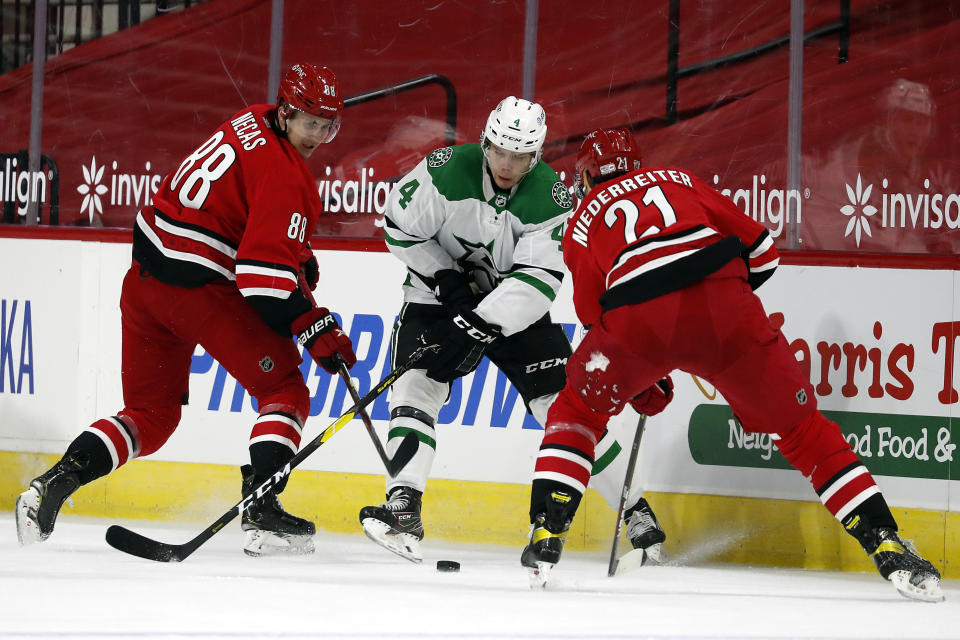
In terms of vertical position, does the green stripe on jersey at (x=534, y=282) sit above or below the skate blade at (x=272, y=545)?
above

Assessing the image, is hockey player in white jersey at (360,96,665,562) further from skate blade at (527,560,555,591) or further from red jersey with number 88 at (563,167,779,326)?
skate blade at (527,560,555,591)

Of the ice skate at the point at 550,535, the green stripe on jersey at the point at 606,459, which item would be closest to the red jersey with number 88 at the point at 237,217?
the ice skate at the point at 550,535

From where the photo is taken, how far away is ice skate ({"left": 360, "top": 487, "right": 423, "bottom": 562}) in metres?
2.90

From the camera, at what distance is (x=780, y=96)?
4371 mm

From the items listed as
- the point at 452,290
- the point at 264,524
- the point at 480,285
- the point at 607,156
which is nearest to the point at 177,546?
the point at 264,524

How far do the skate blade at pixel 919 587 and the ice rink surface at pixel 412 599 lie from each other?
3cm

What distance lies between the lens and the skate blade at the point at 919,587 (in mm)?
2559

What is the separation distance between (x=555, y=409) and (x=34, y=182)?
2708 mm

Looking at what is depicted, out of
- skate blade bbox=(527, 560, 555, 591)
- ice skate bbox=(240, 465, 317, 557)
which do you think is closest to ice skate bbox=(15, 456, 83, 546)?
ice skate bbox=(240, 465, 317, 557)

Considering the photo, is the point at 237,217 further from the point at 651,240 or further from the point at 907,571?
the point at 907,571

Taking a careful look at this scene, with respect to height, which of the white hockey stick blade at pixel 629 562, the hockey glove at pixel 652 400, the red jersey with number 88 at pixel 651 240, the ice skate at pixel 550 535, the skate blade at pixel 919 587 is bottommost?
the white hockey stick blade at pixel 629 562

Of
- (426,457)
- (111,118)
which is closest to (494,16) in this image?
(111,118)

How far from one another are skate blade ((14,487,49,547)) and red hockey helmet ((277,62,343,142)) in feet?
3.62

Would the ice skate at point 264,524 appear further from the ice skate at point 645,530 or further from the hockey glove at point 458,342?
the ice skate at point 645,530
